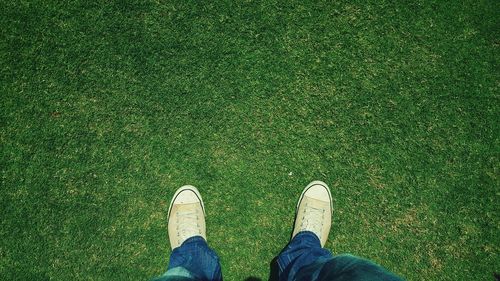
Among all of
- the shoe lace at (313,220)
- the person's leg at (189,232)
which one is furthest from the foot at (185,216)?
the shoe lace at (313,220)

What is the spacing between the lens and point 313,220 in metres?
2.95

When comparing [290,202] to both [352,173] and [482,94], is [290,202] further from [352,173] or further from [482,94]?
[482,94]

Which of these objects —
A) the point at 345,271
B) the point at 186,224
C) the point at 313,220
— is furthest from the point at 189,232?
the point at 345,271

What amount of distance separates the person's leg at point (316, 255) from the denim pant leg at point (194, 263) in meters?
0.49

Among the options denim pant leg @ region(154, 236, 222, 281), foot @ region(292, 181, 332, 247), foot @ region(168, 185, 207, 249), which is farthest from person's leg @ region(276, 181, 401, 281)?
foot @ region(168, 185, 207, 249)

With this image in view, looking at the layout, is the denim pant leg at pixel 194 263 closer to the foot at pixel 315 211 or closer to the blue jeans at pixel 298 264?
the blue jeans at pixel 298 264

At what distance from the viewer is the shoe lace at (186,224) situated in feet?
9.62

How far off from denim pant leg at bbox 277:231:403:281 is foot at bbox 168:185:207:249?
69 centimetres

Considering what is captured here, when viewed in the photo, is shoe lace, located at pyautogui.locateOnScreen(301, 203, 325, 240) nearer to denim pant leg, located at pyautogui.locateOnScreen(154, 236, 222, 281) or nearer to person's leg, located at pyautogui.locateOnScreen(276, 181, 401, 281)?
person's leg, located at pyautogui.locateOnScreen(276, 181, 401, 281)

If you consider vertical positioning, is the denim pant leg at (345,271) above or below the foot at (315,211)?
above

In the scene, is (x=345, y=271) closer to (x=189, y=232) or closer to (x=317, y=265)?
(x=317, y=265)

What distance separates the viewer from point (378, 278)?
2.01 meters

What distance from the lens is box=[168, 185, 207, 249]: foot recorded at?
116 inches

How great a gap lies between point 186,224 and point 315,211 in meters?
1.01
